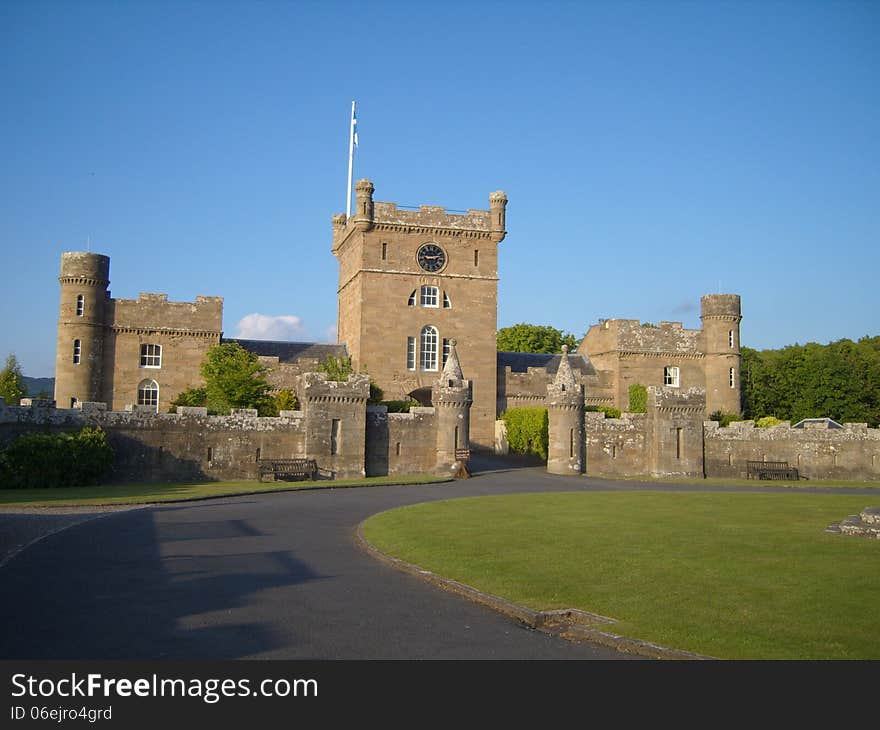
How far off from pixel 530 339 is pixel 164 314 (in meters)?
46.7

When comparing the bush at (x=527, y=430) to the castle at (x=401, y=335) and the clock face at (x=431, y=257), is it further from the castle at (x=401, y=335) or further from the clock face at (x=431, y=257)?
the clock face at (x=431, y=257)

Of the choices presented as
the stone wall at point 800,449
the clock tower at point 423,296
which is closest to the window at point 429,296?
the clock tower at point 423,296

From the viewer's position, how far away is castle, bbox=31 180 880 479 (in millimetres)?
33656

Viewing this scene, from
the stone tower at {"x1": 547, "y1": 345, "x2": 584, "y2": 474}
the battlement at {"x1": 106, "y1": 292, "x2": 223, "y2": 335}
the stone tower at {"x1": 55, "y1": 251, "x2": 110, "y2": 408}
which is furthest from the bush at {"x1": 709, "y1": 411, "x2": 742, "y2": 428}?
the stone tower at {"x1": 55, "y1": 251, "x2": 110, "y2": 408}

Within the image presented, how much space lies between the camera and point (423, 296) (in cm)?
5194

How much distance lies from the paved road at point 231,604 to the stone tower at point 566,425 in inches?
842

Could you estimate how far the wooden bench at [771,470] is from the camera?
1513 inches

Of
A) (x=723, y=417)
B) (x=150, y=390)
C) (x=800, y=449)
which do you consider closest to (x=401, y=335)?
(x=150, y=390)

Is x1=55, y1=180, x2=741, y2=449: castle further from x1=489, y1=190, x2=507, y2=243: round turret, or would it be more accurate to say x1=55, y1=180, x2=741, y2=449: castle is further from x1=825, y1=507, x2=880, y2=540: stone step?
x1=825, y1=507, x2=880, y2=540: stone step

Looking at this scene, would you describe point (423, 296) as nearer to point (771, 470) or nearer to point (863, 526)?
point (771, 470)

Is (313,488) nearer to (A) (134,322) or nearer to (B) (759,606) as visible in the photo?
(B) (759,606)

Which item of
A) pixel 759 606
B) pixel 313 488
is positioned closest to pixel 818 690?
pixel 759 606

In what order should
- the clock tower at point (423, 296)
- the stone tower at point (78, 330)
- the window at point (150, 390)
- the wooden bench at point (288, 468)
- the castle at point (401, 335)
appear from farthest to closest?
1. the clock tower at point (423, 296)
2. the window at point (150, 390)
3. the castle at point (401, 335)
4. the stone tower at point (78, 330)
5. the wooden bench at point (288, 468)

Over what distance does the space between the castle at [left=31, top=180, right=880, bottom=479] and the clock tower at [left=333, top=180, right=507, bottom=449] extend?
88mm
